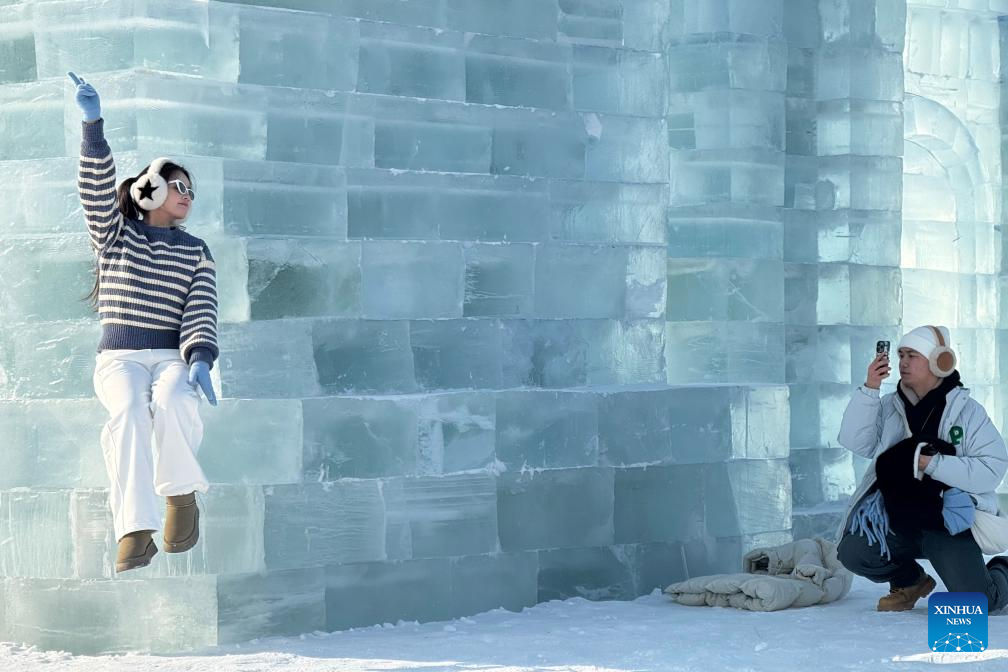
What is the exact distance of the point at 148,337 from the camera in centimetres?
540

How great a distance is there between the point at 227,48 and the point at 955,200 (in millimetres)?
6049

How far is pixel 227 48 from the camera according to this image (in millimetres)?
6242

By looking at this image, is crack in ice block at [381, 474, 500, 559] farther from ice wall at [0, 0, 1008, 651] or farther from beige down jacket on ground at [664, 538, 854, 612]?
beige down jacket on ground at [664, 538, 854, 612]

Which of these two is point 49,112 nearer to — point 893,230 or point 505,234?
point 505,234

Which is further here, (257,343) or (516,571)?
(516,571)

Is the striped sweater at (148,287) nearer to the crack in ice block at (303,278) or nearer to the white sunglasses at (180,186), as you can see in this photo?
the white sunglasses at (180,186)

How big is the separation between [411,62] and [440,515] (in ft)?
6.23

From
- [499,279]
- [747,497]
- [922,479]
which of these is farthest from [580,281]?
[922,479]

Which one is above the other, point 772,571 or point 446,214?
point 446,214

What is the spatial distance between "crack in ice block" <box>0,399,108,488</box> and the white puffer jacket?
3.10 metres

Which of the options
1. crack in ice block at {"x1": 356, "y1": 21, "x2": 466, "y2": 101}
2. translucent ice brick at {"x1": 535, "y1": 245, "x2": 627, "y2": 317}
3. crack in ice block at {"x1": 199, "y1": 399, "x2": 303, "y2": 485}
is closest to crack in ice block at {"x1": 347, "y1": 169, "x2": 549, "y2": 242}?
translucent ice brick at {"x1": 535, "y1": 245, "x2": 627, "y2": 317}

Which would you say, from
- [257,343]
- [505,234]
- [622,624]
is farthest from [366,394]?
[622,624]

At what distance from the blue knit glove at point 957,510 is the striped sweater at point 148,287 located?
304 centimetres

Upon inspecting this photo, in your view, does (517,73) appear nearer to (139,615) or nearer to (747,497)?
(747,497)
